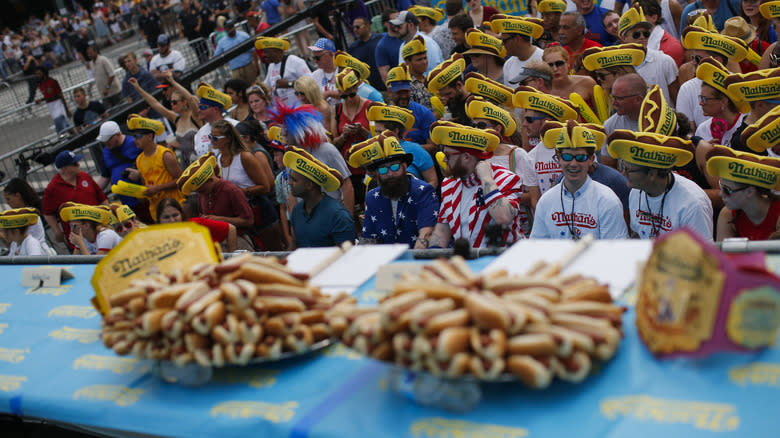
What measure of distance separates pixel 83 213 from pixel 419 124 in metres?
3.34

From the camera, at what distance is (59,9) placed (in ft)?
88.4

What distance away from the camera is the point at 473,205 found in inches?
195

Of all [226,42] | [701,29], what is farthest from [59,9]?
[701,29]


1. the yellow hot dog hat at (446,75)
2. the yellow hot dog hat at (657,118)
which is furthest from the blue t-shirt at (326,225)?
the yellow hot dog hat at (657,118)

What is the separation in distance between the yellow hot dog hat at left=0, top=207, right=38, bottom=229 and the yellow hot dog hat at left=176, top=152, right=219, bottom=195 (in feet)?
4.49

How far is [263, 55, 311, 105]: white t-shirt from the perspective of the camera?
9.84 metres

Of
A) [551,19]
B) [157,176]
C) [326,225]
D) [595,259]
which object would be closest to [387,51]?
[551,19]

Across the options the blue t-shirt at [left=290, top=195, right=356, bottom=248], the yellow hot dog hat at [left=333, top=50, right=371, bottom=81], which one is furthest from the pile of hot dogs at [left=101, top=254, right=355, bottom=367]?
the yellow hot dog hat at [left=333, top=50, right=371, bottom=81]

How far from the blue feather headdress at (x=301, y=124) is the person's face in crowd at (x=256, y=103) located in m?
2.26

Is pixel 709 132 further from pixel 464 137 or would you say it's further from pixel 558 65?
pixel 464 137

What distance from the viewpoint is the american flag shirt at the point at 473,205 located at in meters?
4.91

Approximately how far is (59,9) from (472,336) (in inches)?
1141

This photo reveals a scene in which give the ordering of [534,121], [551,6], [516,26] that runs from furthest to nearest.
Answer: [551,6] → [516,26] → [534,121]

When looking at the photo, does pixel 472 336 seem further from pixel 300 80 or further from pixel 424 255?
pixel 300 80
